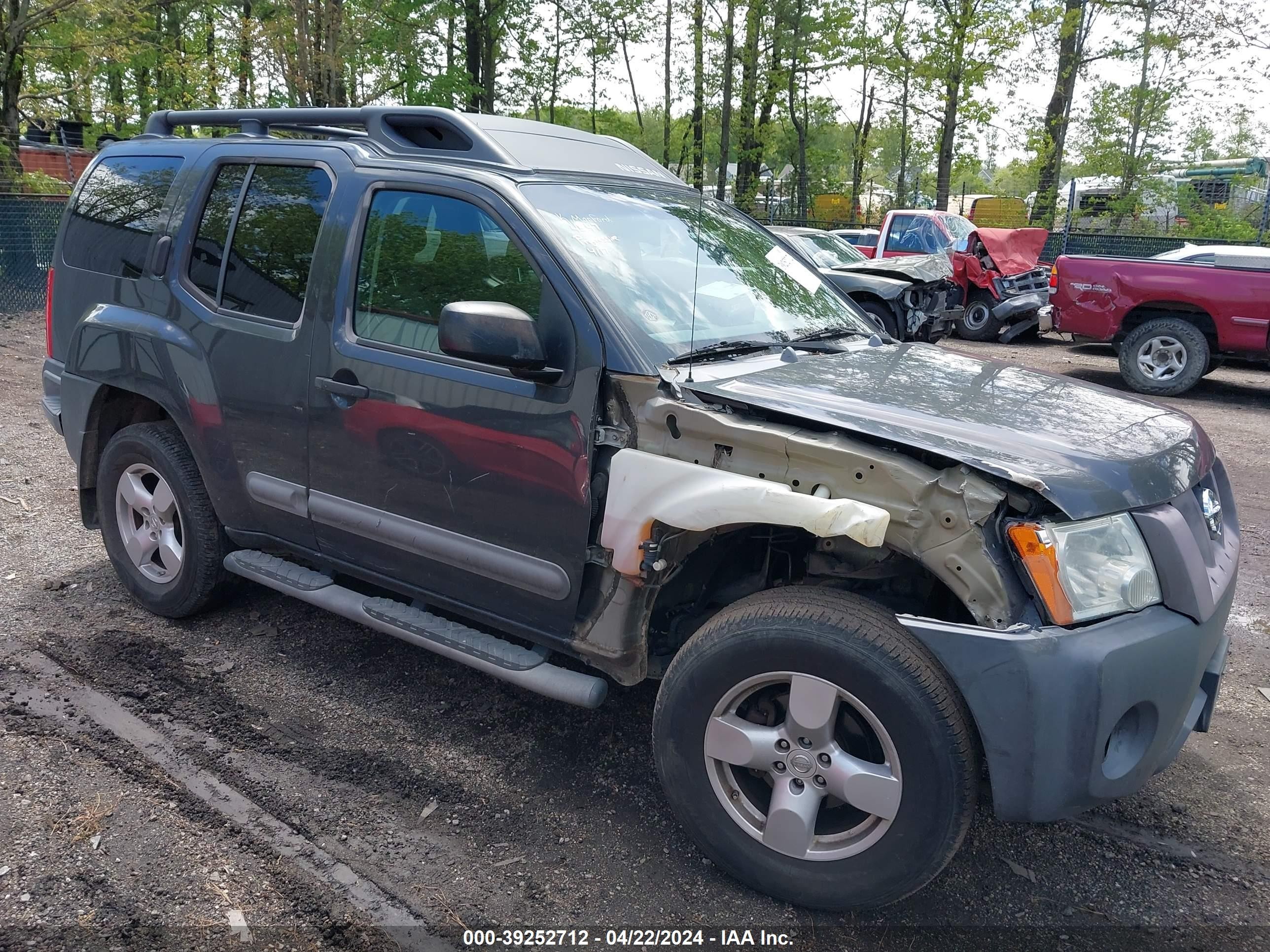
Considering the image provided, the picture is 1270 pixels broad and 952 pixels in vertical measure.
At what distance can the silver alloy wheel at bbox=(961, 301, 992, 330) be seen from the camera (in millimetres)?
14336

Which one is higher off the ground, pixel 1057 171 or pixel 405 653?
pixel 1057 171

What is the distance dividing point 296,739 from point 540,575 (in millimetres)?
1146

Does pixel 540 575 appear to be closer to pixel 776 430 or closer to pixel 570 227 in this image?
pixel 776 430

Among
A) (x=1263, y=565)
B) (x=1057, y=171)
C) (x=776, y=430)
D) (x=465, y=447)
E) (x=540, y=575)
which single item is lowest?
(x=1263, y=565)

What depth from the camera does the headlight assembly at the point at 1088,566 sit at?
2250mm

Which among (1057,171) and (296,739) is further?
(1057,171)

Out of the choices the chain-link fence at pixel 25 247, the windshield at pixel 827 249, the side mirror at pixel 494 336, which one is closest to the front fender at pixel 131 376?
the side mirror at pixel 494 336

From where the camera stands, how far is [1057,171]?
24.1 m

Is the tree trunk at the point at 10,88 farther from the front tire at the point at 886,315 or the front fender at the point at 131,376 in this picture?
the front fender at the point at 131,376

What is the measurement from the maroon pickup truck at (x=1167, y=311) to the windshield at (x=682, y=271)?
7679mm

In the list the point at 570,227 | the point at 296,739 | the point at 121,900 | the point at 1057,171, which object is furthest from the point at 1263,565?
the point at 1057,171

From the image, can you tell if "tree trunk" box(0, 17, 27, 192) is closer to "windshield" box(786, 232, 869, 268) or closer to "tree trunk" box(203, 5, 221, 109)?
"tree trunk" box(203, 5, 221, 109)

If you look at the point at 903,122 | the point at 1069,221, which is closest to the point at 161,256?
the point at 1069,221

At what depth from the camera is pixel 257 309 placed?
3.66m
